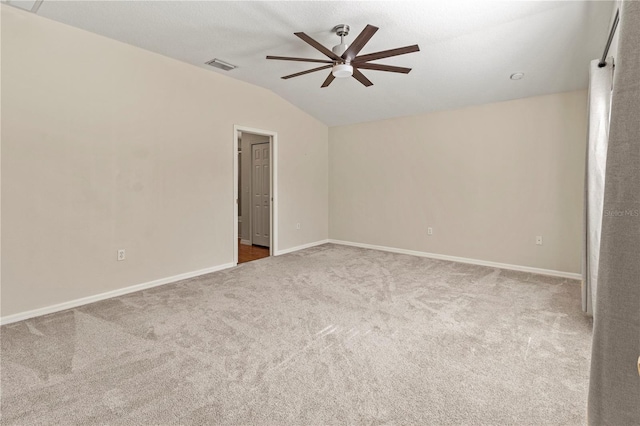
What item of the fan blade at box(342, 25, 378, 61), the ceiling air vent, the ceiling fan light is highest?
the ceiling air vent

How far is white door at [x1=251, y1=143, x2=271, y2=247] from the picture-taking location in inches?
249

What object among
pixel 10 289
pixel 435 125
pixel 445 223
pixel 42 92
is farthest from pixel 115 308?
pixel 435 125

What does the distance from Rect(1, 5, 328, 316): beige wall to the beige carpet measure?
467 millimetres

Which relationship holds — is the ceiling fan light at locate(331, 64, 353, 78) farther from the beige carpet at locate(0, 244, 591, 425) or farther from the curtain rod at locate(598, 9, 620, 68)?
the beige carpet at locate(0, 244, 591, 425)

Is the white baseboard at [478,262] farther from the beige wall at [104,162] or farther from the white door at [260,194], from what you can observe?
the beige wall at [104,162]

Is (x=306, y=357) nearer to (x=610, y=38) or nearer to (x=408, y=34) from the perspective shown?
(x=408, y=34)

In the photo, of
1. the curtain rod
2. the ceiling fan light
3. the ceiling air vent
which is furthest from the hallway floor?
the curtain rod

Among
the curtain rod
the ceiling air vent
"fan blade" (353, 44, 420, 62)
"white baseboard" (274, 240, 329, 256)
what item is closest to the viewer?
the curtain rod

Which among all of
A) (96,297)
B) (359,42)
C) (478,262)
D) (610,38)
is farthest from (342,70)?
(478,262)

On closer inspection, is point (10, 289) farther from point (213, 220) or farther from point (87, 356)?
point (213, 220)

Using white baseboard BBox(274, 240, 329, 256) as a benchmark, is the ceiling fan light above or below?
above

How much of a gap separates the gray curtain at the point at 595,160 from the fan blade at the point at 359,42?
207 cm

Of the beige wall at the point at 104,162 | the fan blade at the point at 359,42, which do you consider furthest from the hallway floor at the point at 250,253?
the fan blade at the point at 359,42

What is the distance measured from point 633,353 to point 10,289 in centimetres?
408
